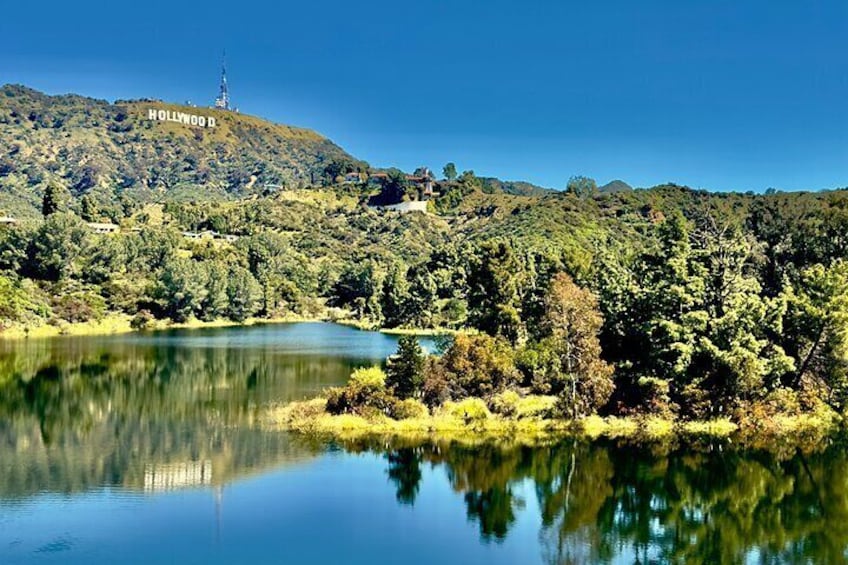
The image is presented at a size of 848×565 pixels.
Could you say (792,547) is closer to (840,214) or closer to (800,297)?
(800,297)

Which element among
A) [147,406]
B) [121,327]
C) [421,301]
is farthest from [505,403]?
Answer: [121,327]

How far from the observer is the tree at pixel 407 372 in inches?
1827

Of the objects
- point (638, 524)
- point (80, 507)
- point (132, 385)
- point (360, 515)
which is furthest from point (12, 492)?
point (132, 385)

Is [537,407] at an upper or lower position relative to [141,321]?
lower

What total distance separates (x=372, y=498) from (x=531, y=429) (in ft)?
45.7

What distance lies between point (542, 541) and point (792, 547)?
29.3 feet

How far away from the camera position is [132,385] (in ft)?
199

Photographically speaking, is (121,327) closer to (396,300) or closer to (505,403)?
(396,300)

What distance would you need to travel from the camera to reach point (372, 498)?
32.8 m

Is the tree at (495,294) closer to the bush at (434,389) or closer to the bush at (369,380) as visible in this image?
the bush at (434,389)

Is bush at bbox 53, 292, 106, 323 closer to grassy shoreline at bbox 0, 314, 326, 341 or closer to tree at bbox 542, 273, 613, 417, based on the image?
grassy shoreline at bbox 0, 314, 326, 341

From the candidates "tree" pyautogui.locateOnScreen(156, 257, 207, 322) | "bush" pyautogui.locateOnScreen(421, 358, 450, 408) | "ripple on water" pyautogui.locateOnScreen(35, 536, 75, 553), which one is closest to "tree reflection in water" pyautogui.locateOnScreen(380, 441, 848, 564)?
"bush" pyautogui.locateOnScreen(421, 358, 450, 408)

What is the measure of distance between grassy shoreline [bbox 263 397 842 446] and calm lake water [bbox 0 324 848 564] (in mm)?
1831

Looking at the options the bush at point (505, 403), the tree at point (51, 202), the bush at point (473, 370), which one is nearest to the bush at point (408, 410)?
the bush at point (473, 370)
